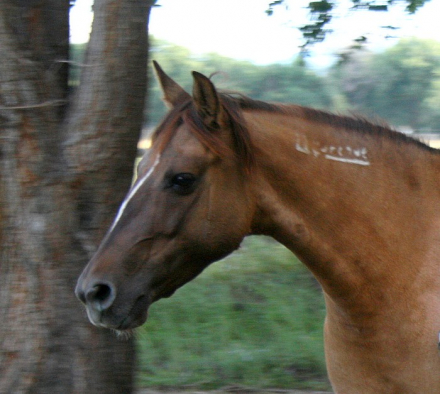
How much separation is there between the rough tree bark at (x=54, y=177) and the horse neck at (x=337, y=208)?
0.91 metres

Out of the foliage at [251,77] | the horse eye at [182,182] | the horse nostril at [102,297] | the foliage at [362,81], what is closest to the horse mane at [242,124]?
the horse eye at [182,182]

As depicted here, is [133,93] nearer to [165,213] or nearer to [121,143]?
[121,143]

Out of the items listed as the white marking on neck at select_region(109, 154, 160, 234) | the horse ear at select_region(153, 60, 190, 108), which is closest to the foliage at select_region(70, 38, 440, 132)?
the horse ear at select_region(153, 60, 190, 108)

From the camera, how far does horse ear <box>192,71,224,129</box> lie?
7.77 feet

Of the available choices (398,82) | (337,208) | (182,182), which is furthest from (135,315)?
(398,82)

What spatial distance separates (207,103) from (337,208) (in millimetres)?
682

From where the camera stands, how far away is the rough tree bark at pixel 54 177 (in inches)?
118

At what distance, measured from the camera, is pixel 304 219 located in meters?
2.52

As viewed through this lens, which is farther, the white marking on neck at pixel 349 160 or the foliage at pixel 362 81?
the foliage at pixel 362 81

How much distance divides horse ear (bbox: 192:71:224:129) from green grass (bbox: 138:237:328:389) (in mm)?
2436

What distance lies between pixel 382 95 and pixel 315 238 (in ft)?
13.2

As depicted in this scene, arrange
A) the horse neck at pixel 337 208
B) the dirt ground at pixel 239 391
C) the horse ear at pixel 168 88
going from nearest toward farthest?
the horse neck at pixel 337 208 < the horse ear at pixel 168 88 < the dirt ground at pixel 239 391

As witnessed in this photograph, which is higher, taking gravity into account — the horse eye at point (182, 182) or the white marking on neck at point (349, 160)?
the white marking on neck at point (349, 160)

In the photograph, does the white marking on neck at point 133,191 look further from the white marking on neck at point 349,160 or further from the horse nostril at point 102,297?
the white marking on neck at point 349,160
